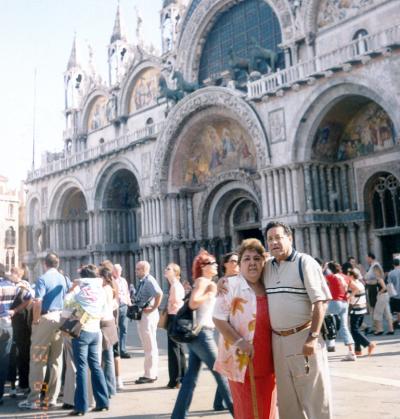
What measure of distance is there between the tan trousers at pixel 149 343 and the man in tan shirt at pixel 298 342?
413 centimetres

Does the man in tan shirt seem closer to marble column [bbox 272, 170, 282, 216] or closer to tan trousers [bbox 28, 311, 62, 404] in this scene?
tan trousers [bbox 28, 311, 62, 404]

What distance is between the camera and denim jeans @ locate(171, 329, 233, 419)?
5.17 m

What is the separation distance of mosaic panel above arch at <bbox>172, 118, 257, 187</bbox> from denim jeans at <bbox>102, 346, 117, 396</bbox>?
569 inches

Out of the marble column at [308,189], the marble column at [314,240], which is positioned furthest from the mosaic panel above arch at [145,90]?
the marble column at [314,240]

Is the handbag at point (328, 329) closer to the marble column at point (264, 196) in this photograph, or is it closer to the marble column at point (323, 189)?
the marble column at point (323, 189)

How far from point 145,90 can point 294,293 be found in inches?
1037

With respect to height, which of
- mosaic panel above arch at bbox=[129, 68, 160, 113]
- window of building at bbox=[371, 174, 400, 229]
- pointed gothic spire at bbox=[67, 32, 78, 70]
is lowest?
window of building at bbox=[371, 174, 400, 229]

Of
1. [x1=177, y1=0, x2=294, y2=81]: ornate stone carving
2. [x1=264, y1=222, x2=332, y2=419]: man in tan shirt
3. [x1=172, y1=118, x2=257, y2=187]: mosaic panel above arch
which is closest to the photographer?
[x1=264, y1=222, x2=332, y2=419]: man in tan shirt

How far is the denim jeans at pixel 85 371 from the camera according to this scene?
20.5ft

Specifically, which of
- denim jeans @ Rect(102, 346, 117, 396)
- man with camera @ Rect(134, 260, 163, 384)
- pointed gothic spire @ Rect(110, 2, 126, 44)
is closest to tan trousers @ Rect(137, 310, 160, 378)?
man with camera @ Rect(134, 260, 163, 384)

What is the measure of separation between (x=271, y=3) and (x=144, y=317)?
1707cm

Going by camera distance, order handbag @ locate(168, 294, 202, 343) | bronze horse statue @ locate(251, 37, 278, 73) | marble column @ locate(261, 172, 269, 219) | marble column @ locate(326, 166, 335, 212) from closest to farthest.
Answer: handbag @ locate(168, 294, 202, 343)
marble column @ locate(326, 166, 335, 212)
marble column @ locate(261, 172, 269, 219)
bronze horse statue @ locate(251, 37, 278, 73)

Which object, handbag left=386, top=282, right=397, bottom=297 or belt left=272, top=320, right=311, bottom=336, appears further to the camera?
handbag left=386, top=282, right=397, bottom=297

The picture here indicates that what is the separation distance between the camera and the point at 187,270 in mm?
23156
